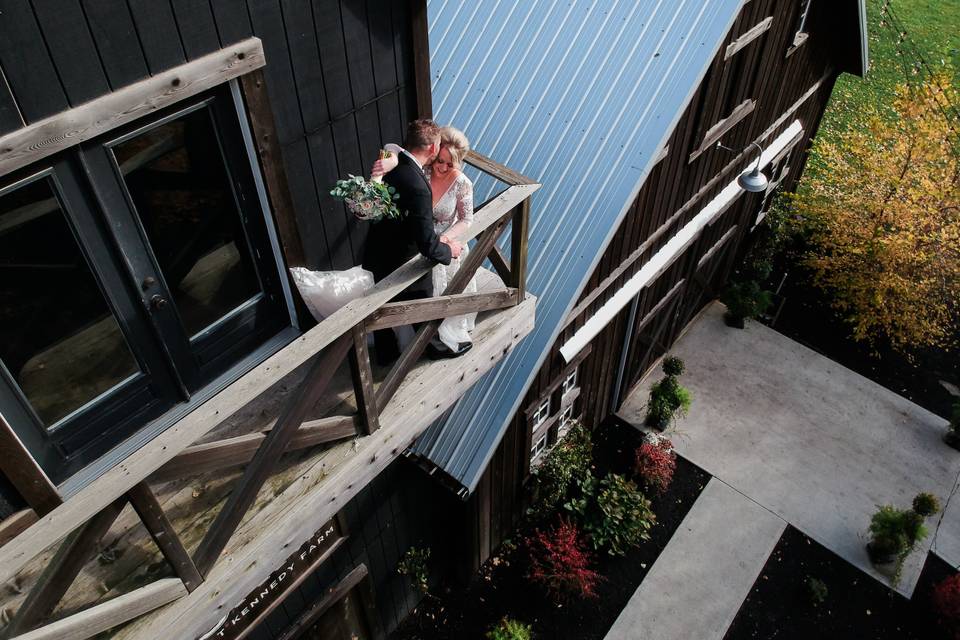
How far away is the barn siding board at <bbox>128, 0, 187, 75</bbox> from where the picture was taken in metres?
3.56

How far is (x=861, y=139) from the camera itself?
12.1 metres

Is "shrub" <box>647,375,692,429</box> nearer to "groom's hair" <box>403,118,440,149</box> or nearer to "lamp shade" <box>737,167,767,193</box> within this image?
"lamp shade" <box>737,167,767,193</box>

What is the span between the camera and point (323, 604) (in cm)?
726

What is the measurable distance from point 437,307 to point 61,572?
8.47 feet

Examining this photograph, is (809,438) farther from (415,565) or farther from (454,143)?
(454,143)

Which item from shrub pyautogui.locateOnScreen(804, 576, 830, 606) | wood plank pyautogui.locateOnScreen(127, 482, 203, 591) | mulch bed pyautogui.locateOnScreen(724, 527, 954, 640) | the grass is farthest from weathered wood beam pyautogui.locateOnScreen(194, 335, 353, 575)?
the grass

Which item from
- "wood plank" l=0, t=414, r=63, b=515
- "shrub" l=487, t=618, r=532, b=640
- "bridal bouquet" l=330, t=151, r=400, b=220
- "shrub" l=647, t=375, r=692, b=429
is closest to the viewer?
"wood plank" l=0, t=414, r=63, b=515

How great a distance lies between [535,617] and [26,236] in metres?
7.39

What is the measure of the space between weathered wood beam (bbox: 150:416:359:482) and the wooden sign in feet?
6.37

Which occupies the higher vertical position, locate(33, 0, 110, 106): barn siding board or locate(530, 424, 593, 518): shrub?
locate(33, 0, 110, 106): barn siding board

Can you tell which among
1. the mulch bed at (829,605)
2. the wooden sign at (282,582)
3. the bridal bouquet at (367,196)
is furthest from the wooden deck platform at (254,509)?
the mulch bed at (829,605)

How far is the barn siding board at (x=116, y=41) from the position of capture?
3.39 metres

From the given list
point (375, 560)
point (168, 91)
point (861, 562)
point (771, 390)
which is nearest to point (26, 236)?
point (168, 91)

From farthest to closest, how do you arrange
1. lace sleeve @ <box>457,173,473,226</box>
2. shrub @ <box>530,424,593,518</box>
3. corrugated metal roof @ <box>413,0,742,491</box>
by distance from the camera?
shrub @ <box>530,424,593,518</box> < corrugated metal roof @ <box>413,0,742,491</box> < lace sleeve @ <box>457,173,473,226</box>
